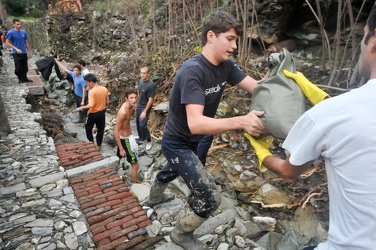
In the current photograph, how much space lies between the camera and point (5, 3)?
92.6 feet

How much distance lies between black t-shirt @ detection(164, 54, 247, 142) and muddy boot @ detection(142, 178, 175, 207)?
77 cm

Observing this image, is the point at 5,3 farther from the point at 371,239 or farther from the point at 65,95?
the point at 371,239

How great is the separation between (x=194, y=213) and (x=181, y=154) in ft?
1.61

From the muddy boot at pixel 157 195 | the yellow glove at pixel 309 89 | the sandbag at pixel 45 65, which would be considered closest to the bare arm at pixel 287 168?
the yellow glove at pixel 309 89

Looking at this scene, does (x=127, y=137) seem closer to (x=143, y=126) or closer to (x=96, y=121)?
(x=143, y=126)

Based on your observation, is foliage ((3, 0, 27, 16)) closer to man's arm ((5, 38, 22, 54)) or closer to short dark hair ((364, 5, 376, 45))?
man's arm ((5, 38, 22, 54))

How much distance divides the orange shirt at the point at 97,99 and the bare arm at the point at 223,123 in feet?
13.4

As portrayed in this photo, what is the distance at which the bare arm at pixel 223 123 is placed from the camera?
4.86 ft

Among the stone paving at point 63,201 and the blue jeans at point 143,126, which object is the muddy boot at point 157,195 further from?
the blue jeans at point 143,126

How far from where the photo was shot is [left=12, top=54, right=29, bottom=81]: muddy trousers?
7719 millimetres

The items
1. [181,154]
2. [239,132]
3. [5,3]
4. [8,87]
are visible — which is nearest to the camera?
[181,154]

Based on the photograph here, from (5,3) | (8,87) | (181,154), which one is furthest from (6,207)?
(5,3)

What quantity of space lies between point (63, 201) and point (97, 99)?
2.88 metres

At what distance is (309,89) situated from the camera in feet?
4.88
